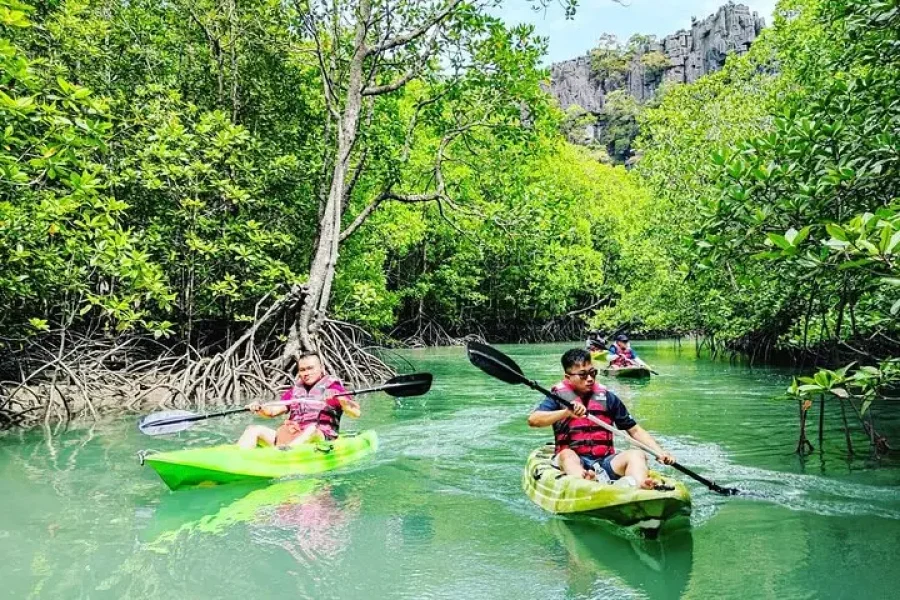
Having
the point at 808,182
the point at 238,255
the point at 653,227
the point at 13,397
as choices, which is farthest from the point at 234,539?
the point at 653,227

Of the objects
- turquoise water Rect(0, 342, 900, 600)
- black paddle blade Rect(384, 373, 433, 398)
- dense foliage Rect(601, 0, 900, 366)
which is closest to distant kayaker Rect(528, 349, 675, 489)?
turquoise water Rect(0, 342, 900, 600)

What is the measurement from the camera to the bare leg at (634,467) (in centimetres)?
411

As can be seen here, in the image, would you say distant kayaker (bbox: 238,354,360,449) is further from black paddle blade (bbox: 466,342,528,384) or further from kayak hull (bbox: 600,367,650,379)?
kayak hull (bbox: 600,367,650,379)

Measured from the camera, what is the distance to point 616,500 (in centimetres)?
393

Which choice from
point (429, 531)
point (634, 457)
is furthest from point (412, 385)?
point (634, 457)

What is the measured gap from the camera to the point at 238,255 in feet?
33.9

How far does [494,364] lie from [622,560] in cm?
178

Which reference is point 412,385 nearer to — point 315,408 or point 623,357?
point 315,408

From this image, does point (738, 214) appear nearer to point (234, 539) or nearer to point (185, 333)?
point (234, 539)

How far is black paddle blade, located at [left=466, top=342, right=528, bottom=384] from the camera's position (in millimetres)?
5207

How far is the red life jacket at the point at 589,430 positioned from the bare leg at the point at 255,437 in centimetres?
250

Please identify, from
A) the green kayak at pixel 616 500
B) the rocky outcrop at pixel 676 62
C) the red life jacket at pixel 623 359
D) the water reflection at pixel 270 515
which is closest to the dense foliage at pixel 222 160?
the water reflection at pixel 270 515

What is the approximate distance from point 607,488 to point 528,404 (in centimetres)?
657

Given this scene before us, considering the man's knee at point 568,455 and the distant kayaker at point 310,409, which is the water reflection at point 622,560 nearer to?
the man's knee at point 568,455
